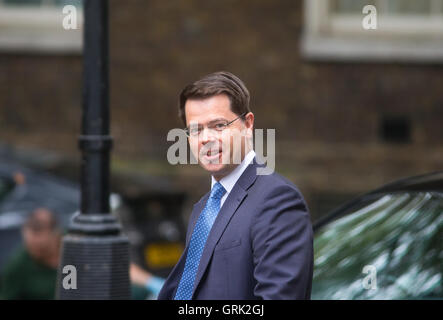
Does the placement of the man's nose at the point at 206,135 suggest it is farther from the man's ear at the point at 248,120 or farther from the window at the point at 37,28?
the window at the point at 37,28

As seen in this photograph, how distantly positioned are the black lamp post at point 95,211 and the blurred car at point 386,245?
→ 147cm

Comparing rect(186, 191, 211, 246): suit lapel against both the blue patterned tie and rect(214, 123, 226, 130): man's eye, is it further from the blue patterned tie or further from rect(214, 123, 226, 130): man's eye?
rect(214, 123, 226, 130): man's eye

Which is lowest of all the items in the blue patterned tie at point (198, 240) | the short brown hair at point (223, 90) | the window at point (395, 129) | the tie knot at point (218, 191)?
the window at point (395, 129)

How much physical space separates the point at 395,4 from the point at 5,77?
494 centimetres

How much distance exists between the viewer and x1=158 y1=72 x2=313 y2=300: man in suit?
2430 millimetres

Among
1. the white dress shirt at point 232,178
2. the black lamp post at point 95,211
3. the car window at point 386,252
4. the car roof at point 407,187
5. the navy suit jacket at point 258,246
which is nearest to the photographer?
the navy suit jacket at point 258,246

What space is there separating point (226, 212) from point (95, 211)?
2.65 meters

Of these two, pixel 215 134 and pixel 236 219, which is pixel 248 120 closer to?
pixel 215 134

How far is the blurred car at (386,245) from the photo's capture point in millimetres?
3388

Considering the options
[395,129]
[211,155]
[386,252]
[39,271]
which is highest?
[211,155]

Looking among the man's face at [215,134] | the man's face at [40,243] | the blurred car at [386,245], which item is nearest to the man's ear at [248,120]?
the man's face at [215,134]

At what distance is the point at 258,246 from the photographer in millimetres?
2473

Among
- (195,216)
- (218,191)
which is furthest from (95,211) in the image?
(218,191)
